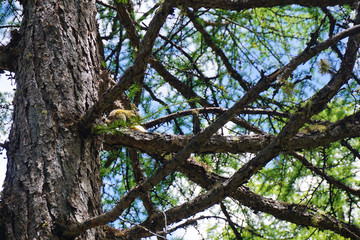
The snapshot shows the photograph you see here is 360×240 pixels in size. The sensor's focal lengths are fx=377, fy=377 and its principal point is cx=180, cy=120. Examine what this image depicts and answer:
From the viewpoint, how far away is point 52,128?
226cm

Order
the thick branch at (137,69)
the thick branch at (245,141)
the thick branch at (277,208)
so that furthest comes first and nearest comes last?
the thick branch at (277,208)
the thick branch at (245,141)
the thick branch at (137,69)

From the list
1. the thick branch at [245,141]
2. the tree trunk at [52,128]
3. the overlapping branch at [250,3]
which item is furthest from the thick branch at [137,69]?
the overlapping branch at [250,3]

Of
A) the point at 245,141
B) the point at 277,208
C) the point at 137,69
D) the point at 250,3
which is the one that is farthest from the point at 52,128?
the point at 277,208

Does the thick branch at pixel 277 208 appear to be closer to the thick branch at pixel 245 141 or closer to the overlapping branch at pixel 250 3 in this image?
the thick branch at pixel 245 141

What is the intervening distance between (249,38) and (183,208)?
9.83ft

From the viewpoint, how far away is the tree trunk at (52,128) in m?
2.03

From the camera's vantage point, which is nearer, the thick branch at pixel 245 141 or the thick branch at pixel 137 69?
the thick branch at pixel 137 69

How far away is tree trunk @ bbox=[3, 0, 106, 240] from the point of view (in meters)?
2.03

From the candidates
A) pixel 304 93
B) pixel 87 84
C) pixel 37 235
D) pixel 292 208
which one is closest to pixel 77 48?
pixel 87 84

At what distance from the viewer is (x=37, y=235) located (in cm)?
193

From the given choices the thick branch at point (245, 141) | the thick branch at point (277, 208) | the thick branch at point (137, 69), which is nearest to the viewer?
the thick branch at point (137, 69)

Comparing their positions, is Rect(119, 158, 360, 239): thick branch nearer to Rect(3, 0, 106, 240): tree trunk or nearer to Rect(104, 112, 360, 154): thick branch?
Rect(104, 112, 360, 154): thick branch

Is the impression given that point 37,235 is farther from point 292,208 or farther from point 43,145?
point 292,208

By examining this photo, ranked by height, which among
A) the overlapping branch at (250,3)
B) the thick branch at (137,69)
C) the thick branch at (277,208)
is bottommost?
the thick branch at (277,208)
